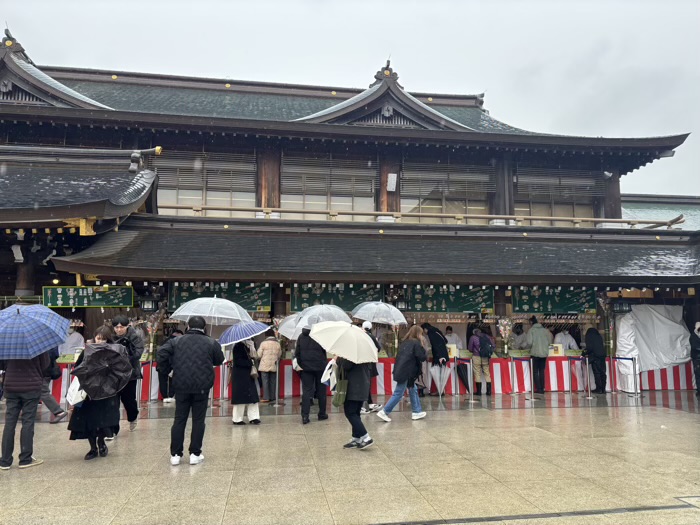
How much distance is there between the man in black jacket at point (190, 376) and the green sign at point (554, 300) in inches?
359

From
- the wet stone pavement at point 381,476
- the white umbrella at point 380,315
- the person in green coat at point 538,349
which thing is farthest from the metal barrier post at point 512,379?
the white umbrella at point 380,315

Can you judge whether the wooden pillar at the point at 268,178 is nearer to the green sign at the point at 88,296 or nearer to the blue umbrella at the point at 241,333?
the green sign at the point at 88,296

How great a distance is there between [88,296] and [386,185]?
29.6 ft

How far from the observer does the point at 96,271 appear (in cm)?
1002

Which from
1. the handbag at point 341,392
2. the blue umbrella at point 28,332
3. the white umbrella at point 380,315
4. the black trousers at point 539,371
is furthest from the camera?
the black trousers at point 539,371

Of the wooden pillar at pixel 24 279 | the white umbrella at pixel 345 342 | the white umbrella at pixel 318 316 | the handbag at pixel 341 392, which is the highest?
the wooden pillar at pixel 24 279

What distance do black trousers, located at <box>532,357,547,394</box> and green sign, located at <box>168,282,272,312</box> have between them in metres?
7.22

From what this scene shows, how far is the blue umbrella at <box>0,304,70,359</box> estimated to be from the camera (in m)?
5.75

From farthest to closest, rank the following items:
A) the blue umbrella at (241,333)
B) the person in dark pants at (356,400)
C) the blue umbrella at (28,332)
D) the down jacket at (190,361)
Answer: the blue umbrella at (241,333)
the person in dark pants at (356,400)
the down jacket at (190,361)
the blue umbrella at (28,332)

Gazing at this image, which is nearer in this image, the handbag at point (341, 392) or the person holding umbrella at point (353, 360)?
the person holding umbrella at point (353, 360)

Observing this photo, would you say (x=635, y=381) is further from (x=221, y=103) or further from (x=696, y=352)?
(x=221, y=103)

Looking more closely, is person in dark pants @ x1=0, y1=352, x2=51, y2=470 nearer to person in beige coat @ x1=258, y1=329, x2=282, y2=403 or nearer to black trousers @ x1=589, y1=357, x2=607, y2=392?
person in beige coat @ x1=258, y1=329, x2=282, y2=403

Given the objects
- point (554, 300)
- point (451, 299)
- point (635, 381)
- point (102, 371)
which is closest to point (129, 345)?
point (102, 371)

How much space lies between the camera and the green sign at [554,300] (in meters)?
12.8
